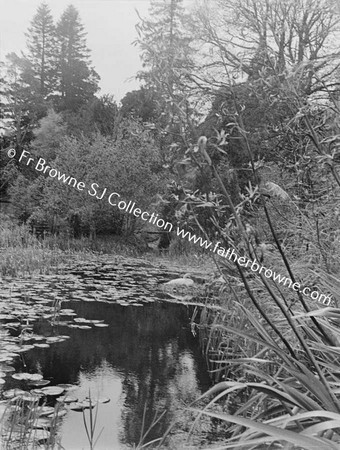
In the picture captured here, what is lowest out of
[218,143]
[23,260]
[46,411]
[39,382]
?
[23,260]

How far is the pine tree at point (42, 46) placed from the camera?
1708 cm

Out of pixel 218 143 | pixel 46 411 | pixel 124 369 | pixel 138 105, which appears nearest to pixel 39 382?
pixel 46 411

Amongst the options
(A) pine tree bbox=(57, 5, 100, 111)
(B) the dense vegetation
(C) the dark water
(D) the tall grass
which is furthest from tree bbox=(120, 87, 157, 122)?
(C) the dark water

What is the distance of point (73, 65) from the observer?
18703 millimetres

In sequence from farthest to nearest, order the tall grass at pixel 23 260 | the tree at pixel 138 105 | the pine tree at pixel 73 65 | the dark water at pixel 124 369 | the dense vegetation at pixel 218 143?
the tree at pixel 138 105
the pine tree at pixel 73 65
the tall grass at pixel 23 260
the dark water at pixel 124 369
the dense vegetation at pixel 218 143

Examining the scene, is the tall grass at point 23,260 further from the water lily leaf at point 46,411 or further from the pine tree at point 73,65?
the pine tree at point 73,65

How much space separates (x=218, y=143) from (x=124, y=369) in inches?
131

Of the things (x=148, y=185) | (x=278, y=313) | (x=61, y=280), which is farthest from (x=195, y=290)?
(x=148, y=185)

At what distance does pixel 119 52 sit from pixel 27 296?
16.3 feet

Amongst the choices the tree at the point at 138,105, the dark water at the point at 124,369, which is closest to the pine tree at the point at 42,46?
the tree at the point at 138,105

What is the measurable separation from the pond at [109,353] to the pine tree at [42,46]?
41.5 ft

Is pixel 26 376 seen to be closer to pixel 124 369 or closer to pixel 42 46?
pixel 124 369

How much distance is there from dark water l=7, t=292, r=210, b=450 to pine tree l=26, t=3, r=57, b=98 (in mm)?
14236

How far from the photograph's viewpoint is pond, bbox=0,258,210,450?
324cm
